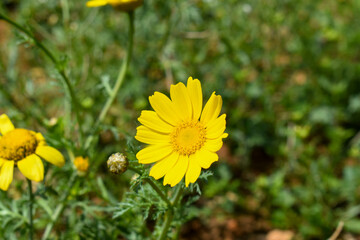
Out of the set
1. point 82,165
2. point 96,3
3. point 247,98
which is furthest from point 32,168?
point 247,98

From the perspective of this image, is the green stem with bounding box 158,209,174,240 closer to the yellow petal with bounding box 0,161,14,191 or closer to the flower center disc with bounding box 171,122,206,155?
the flower center disc with bounding box 171,122,206,155

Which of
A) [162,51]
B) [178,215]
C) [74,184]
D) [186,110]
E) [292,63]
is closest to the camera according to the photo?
[186,110]

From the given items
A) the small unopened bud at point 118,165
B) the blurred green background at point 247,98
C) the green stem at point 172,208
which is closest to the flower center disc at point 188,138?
the green stem at point 172,208

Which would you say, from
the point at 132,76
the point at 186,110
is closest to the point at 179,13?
the point at 132,76

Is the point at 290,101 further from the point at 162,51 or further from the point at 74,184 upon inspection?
the point at 74,184

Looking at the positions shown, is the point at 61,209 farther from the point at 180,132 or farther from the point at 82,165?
the point at 180,132

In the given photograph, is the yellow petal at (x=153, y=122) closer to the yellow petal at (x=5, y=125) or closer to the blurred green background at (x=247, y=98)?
the yellow petal at (x=5, y=125)
